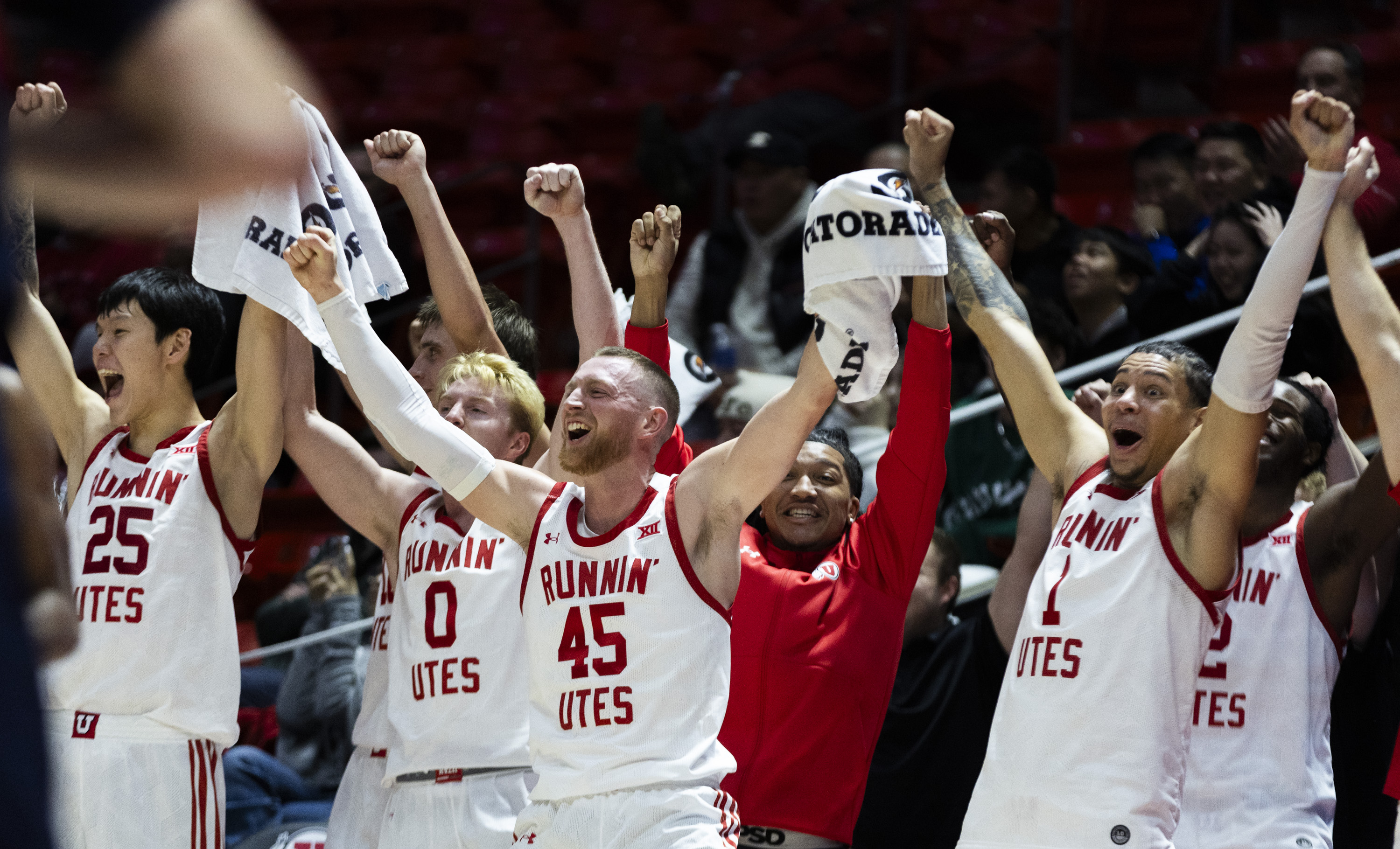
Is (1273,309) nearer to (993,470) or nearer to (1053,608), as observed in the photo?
(1053,608)

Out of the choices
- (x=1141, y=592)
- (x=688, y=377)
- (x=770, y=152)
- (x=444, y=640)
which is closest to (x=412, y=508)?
(x=444, y=640)

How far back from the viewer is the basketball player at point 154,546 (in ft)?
13.5

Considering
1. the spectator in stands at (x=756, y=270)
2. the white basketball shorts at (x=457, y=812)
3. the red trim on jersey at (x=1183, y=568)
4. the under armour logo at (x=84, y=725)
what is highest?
the spectator in stands at (x=756, y=270)

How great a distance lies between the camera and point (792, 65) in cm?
991

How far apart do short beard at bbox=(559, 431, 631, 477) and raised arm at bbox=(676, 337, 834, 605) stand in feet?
0.61

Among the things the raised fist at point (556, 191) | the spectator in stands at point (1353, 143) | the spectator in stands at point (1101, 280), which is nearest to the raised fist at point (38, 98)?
the raised fist at point (556, 191)

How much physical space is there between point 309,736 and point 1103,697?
3436mm

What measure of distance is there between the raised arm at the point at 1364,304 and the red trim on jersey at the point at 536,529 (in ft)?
6.54

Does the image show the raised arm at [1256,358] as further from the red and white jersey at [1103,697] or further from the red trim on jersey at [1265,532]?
the red trim on jersey at [1265,532]

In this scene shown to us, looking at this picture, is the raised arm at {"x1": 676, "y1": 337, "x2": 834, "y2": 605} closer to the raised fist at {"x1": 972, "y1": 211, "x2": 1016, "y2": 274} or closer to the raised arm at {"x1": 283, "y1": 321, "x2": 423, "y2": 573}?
the raised arm at {"x1": 283, "y1": 321, "x2": 423, "y2": 573}

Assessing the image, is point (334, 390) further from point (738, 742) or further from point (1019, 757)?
A: point (1019, 757)

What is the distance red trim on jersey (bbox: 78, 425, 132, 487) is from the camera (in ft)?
14.7

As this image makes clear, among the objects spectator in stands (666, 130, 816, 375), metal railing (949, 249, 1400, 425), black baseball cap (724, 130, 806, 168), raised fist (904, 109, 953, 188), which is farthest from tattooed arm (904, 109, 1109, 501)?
Result: black baseball cap (724, 130, 806, 168)

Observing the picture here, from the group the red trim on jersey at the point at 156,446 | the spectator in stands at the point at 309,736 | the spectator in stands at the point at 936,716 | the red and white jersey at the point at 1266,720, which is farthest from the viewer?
the spectator in stands at the point at 309,736
